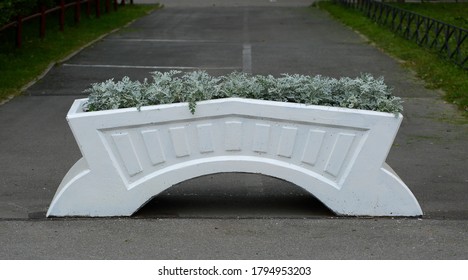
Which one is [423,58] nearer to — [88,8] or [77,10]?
[77,10]

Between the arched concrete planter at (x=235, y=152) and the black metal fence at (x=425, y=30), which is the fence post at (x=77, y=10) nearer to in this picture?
the black metal fence at (x=425, y=30)

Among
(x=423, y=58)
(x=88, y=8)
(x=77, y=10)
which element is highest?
(x=423, y=58)

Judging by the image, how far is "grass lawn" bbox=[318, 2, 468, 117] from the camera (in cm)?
1533

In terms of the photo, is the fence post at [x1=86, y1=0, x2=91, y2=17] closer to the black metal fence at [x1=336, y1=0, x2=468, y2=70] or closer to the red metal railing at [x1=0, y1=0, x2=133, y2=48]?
the red metal railing at [x1=0, y1=0, x2=133, y2=48]

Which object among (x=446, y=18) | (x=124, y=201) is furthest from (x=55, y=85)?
(x=446, y=18)

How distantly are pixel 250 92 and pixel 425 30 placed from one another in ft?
49.2

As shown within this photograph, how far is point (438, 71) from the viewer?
56.5ft

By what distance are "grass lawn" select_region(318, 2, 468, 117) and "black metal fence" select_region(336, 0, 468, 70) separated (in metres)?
0.17

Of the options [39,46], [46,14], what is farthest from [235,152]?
[46,14]

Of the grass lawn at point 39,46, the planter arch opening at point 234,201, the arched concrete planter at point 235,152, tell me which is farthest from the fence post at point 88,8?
the arched concrete planter at point 235,152

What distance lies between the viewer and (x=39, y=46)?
68.1ft

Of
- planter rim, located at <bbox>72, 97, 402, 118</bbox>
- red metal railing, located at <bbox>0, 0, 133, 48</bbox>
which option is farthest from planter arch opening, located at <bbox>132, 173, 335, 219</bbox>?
red metal railing, located at <bbox>0, 0, 133, 48</bbox>
